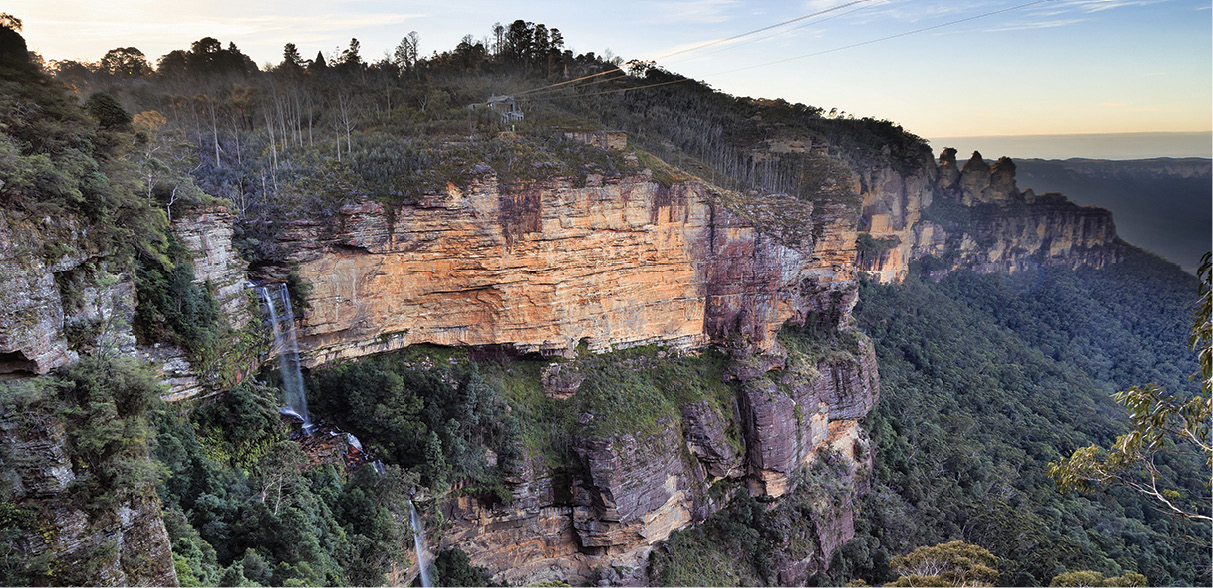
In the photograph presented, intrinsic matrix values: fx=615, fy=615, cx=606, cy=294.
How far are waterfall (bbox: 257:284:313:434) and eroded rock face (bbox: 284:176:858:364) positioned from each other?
1.54ft

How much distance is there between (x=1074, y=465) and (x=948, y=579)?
7.02 meters

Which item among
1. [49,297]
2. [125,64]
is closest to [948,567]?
[49,297]

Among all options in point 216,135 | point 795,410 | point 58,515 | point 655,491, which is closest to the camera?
point 58,515

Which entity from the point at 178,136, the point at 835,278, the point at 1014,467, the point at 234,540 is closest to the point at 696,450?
the point at 835,278

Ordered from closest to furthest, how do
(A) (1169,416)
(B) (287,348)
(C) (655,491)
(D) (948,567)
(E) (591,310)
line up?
1. (A) (1169,416)
2. (D) (948,567)
3. (B) (287,348)
4. (C) (655,491)
5. (E) (591,310)

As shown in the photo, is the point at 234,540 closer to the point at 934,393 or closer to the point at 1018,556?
the point at 1018,556

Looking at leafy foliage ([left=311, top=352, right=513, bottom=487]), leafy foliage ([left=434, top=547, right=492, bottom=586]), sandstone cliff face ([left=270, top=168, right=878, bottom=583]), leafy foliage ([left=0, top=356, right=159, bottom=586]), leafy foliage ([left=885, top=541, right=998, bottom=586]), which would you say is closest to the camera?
leafy foliage ([left=0, top=356, right=159, bottom=586])

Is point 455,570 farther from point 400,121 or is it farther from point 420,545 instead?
point 400,121

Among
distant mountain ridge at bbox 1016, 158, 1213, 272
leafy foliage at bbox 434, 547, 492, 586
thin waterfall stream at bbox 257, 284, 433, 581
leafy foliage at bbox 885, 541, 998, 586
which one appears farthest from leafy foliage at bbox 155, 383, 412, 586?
distant mountain ridge at bbox 1016, 158, 1213, 272

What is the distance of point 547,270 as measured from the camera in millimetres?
21062

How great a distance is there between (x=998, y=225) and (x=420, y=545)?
5529 cm

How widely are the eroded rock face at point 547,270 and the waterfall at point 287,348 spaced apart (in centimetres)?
47

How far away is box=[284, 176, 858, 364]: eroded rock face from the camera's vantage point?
18.6 meters

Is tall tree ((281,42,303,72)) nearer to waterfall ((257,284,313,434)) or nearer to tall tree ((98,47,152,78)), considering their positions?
tall tree ((98,47,152,78))
